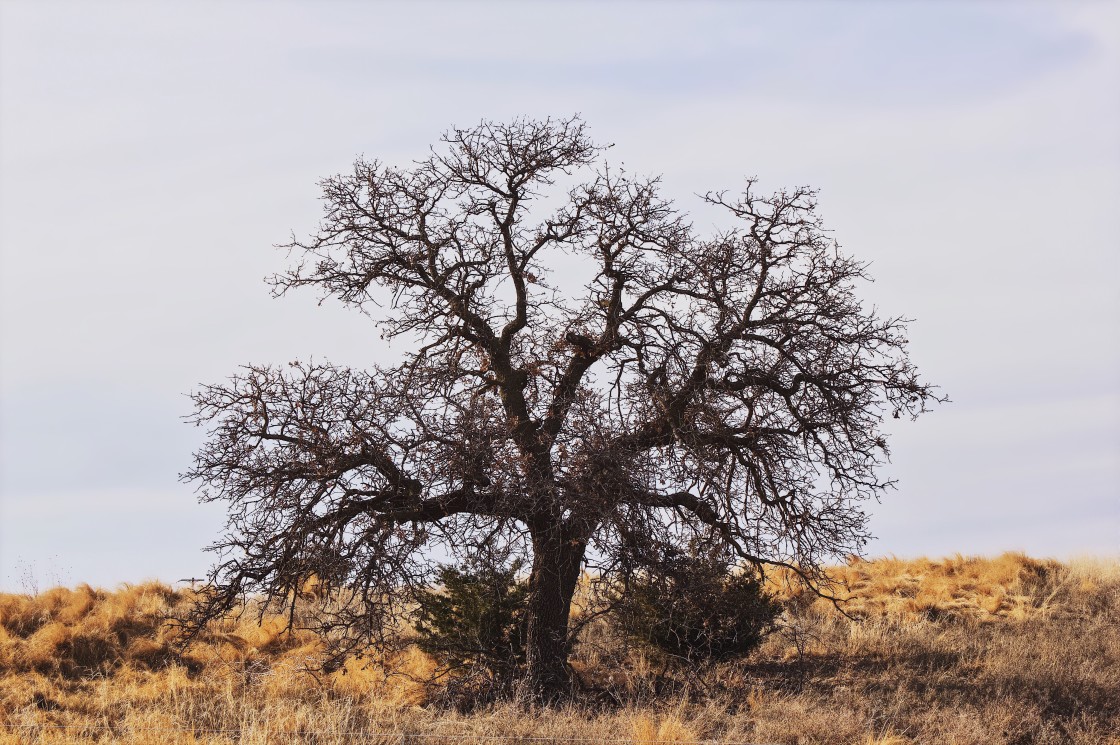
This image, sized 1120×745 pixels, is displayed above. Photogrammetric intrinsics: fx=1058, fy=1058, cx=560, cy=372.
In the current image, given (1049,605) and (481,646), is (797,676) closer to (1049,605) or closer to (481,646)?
(481,646)

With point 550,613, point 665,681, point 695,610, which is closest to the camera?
point 550,613

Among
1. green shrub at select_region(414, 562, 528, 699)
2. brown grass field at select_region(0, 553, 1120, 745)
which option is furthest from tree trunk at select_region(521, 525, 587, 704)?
brown grass field at select_region(0, 553, 1120, 745)

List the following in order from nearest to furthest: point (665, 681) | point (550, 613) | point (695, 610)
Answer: point (550, 613), point (695, 610), point (665, 681)

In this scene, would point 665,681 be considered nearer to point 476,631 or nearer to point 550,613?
point 550,613

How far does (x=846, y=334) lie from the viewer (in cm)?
1405

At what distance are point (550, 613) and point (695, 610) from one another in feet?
6.13

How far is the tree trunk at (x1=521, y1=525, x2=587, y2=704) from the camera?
1329 cm

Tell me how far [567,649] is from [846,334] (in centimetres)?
551

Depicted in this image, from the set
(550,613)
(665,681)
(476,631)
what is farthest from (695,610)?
(476,631)

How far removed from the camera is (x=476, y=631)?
45.2 ft

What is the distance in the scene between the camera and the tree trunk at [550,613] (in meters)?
13.3

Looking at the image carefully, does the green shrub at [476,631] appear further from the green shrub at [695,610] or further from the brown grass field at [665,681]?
the green shrub at [695,610]

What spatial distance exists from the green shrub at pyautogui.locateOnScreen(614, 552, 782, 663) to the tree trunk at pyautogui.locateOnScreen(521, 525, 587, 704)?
29.6 inches

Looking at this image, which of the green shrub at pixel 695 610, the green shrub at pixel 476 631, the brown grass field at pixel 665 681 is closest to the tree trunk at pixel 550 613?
the green shrub at pixel 476 631
